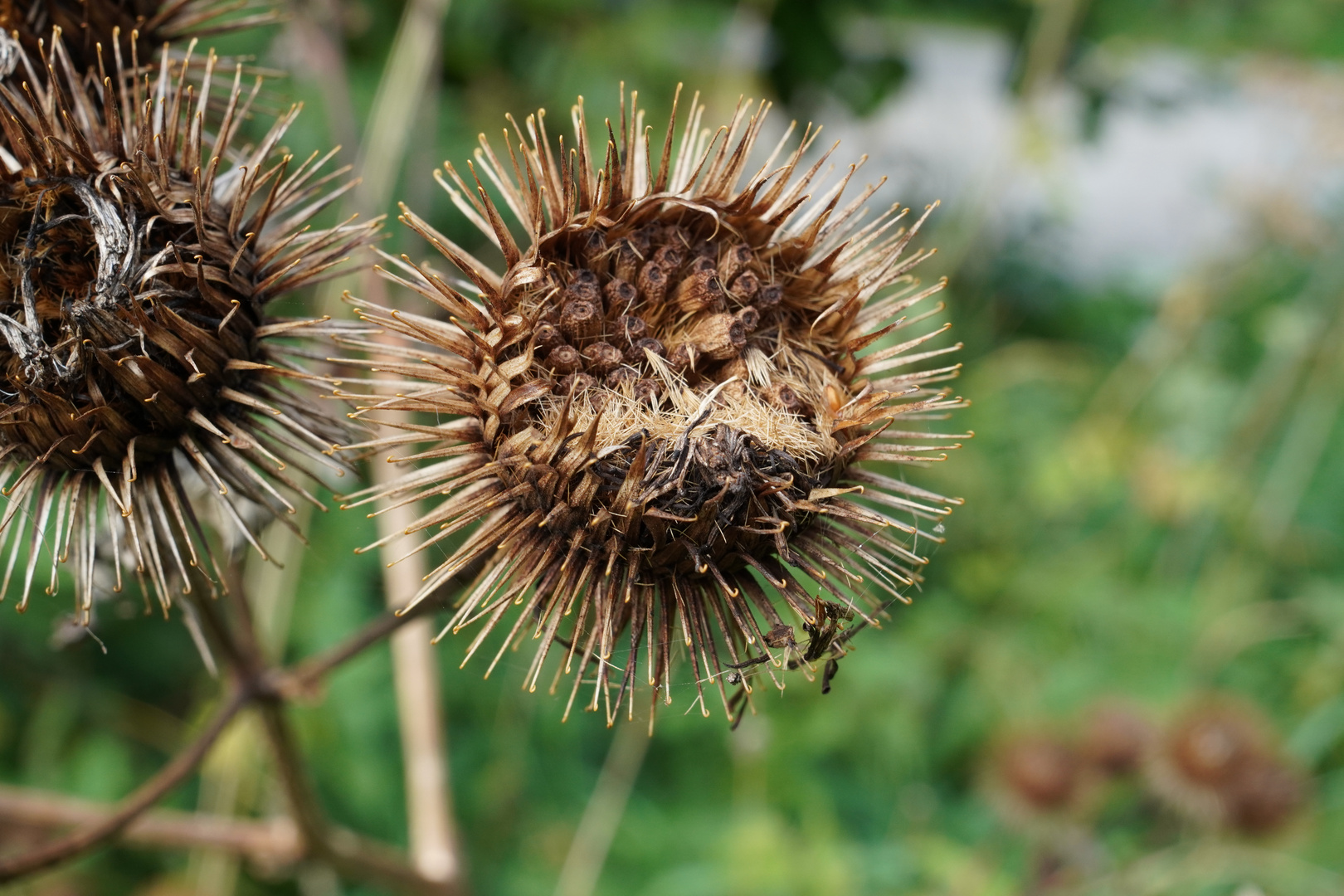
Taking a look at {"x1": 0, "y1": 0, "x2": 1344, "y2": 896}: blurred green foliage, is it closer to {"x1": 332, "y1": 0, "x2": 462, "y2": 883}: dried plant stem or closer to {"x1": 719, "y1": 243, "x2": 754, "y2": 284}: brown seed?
{"x1": 332, "y1": 0, "x2": 462, "y2": 883}: dried plant stem

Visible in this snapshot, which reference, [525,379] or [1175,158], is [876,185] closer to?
[525,379]

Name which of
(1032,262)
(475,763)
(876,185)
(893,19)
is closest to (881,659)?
(475,763)

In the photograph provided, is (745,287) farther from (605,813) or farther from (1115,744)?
(1115,744)

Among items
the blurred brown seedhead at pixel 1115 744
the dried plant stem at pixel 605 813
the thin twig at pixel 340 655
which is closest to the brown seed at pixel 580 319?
the thin twig at pixel 340 655

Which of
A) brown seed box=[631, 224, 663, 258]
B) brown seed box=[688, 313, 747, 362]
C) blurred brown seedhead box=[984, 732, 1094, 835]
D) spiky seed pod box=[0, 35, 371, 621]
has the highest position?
brown seed box=[631, 224, 663, 258]

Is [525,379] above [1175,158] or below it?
below

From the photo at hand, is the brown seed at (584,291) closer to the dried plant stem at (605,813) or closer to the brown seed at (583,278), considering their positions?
the brown seed at (583,278)

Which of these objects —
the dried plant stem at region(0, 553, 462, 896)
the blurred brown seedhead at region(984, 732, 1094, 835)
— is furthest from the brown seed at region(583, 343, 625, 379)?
the blurred brown seedhead at region(984, 732, 1094, 835)
